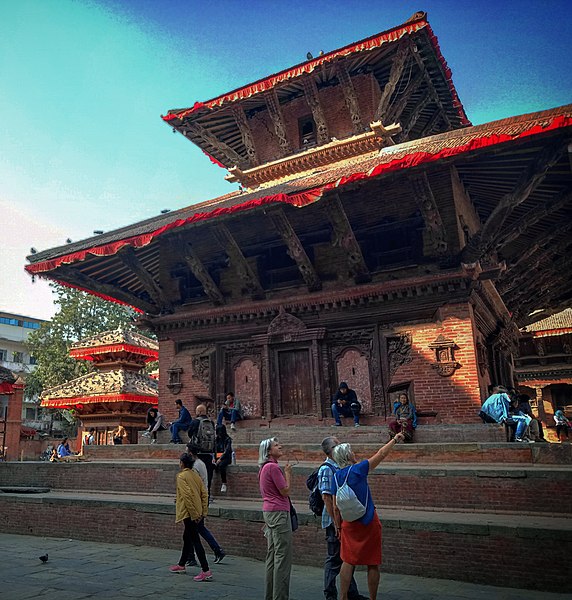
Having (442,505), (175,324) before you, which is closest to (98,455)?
(175,324)

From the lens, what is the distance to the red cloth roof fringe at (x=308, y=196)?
8492 millimetres

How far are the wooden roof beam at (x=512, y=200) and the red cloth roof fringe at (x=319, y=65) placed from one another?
583 cm

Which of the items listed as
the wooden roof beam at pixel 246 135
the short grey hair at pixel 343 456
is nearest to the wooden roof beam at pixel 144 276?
the wooden roof beam at pixel 246 135

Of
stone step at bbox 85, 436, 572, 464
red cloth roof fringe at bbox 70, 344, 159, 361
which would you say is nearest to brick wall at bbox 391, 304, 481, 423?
stone step at bbox 85, 436, 572, 464

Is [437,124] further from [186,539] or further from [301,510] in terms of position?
[186,539]

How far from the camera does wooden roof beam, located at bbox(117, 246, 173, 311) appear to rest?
1343cm

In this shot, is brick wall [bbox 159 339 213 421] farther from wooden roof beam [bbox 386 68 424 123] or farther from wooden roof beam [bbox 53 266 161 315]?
wooden roof beam [bbox 386 68 424 123]

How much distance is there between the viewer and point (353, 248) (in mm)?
11812

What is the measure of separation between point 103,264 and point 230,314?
3.76 metres

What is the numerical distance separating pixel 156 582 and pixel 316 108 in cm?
1301

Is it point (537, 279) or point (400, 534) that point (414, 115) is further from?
point (400, 534)

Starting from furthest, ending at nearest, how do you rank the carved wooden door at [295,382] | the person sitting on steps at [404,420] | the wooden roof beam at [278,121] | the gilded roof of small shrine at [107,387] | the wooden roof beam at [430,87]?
the gilded roof of small shrine at [107,387]
the wooden roof beam at [278,121]
the wooden roof beam at [430,87]
the carved wooden door at [295,382]
the person sitting on steps at [404,420]

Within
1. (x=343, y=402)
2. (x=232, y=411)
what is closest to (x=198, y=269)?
(x=232, y=411)

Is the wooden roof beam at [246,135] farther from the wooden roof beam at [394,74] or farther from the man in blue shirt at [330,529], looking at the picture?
the man in blue shirt at [330,529]
